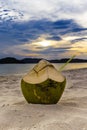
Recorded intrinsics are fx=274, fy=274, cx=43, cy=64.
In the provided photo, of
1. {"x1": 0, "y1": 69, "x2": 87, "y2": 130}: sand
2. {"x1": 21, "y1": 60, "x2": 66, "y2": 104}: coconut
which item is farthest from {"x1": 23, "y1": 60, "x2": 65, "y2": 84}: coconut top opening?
{"x1": 0, "y1": 69, "x2": 87, "y2": 130}: sand

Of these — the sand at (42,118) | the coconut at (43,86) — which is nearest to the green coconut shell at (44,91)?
the coconut at (43,86)

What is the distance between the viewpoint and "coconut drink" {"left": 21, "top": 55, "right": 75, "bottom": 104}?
14.2 ft

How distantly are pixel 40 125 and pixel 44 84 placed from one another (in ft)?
3.19

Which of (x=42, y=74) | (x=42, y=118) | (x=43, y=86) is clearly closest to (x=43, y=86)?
(x=43, y=86)

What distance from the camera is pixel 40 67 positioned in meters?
4.66

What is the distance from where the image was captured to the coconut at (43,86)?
4.33 metres

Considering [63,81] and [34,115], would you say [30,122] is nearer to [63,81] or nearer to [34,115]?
[34,115]

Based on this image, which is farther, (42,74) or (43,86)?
(42,74)

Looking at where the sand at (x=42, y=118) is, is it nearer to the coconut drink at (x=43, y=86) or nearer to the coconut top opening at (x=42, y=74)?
the coconut drink at (x=43, y=86)

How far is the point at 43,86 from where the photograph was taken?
432 centimetres

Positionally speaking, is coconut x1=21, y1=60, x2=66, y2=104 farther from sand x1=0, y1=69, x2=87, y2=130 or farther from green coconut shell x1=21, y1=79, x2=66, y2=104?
sand x1=0, y1=69, x2=87, y2=130

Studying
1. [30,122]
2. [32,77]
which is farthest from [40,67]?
[30,122]

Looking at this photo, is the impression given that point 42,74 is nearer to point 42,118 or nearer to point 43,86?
point 43,86

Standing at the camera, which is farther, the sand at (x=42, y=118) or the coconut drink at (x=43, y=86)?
the coconut drink at (x=43, y=86)
